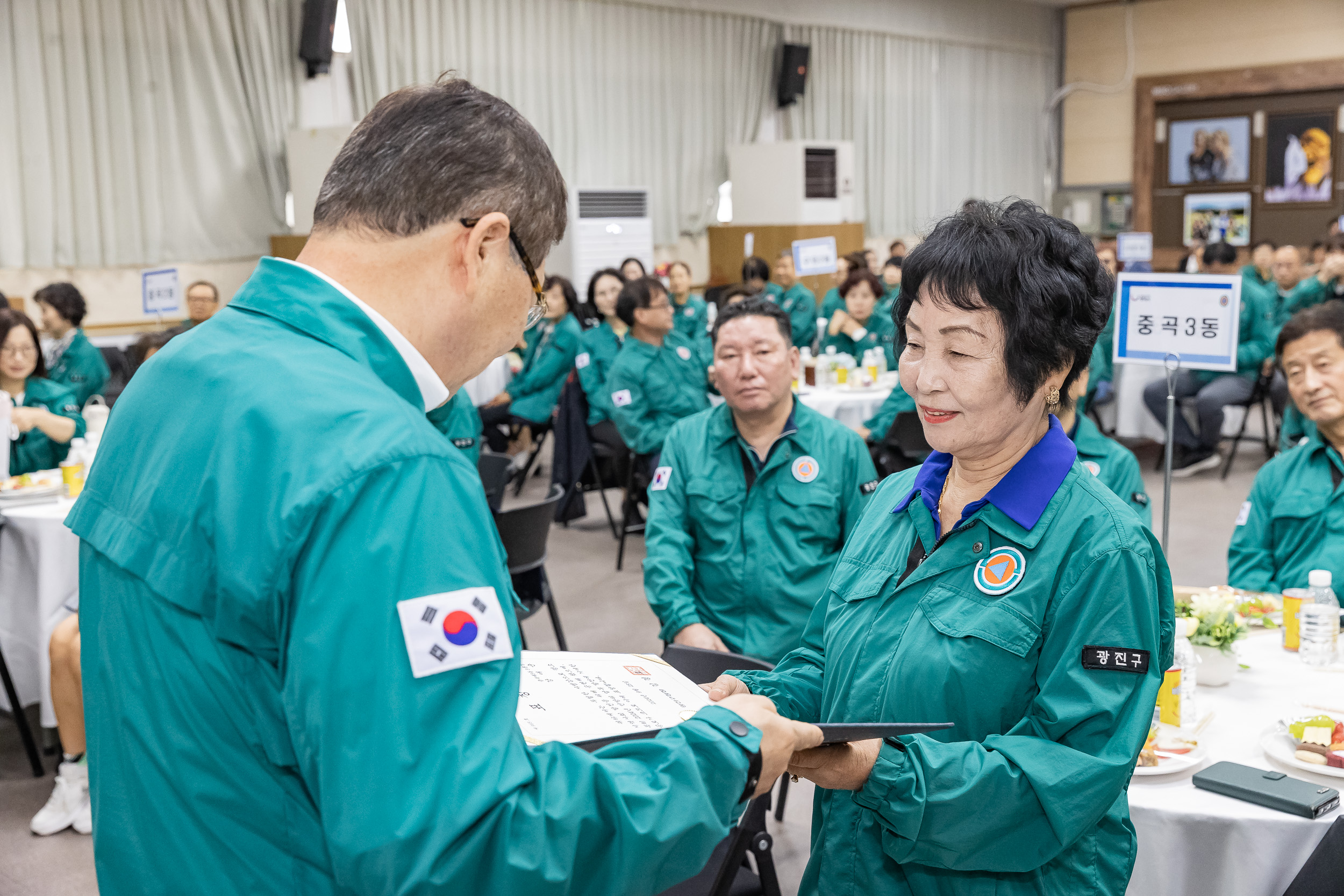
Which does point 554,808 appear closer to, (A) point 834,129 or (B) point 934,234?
(B) point 934,234

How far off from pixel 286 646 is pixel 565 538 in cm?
575

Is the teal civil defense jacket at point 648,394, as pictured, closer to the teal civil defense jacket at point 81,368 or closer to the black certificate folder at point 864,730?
the teal civil defense jacket at point 81,368

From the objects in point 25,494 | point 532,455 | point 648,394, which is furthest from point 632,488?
point 25,494

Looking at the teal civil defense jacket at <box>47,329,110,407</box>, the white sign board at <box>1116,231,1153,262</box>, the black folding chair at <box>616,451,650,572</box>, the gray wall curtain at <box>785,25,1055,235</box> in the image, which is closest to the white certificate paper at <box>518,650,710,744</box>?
the black folding chair at <box>616,451,650,572</box>

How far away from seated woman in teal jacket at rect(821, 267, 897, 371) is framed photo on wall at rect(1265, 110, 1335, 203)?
8.56m

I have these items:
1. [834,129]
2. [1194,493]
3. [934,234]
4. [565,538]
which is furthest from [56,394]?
[834,129]

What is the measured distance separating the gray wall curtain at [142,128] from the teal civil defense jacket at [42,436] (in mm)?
3777

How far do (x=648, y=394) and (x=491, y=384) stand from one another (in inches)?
106

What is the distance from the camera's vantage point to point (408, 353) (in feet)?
3.32

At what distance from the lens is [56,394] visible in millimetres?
4695

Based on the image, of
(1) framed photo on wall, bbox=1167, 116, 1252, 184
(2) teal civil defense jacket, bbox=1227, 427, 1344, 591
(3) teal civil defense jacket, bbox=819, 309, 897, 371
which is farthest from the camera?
(1) framed photo on wall, bbox=1167, 116, 1252, 184

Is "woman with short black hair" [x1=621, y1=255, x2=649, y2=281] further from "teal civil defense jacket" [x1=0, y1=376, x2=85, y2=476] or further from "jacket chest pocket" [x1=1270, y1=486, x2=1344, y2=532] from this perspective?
"jacket chest pocket" [x1=1270, y1=486, x2=1344, y2=532]

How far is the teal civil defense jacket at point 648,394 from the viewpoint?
19.0 ft

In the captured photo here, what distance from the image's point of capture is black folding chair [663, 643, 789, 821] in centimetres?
223
